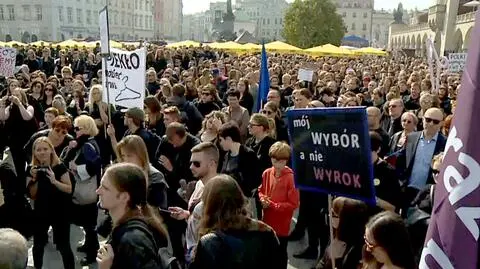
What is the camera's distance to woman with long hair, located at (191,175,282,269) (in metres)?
3.00

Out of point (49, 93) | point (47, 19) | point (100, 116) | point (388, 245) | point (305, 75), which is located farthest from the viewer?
point (47, 19)

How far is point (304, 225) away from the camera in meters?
6.91

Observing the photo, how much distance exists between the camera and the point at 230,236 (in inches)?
120

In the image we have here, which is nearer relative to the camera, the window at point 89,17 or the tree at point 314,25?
the tree at point 314,25

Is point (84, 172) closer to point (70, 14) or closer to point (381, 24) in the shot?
point (70, 14)

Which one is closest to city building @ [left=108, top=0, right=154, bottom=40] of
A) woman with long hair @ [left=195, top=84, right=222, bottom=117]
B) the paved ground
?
woman with long hair @ [left=195, top=84, right=222, bottom=117]

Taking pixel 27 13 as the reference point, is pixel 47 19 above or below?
below

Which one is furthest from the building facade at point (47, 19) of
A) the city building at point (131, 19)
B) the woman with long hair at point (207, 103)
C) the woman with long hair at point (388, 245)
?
the woman with long hair at point (388, 245)

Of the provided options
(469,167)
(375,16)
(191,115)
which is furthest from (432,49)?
(375,16)

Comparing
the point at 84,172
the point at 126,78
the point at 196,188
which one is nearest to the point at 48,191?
the point at 84,172

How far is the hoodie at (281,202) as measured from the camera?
5121mm

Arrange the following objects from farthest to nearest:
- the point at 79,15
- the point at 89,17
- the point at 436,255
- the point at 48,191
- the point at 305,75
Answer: the point at 89,17
the point at 79,15
the point at 305,75
the point at 48,191
the point at 436,255

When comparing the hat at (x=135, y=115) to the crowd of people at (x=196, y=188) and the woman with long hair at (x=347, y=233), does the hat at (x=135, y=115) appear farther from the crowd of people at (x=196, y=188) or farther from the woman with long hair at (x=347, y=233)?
Result: the woman with long hair at (x=347, y=233)

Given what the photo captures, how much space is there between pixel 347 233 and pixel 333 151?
50 centimetres
